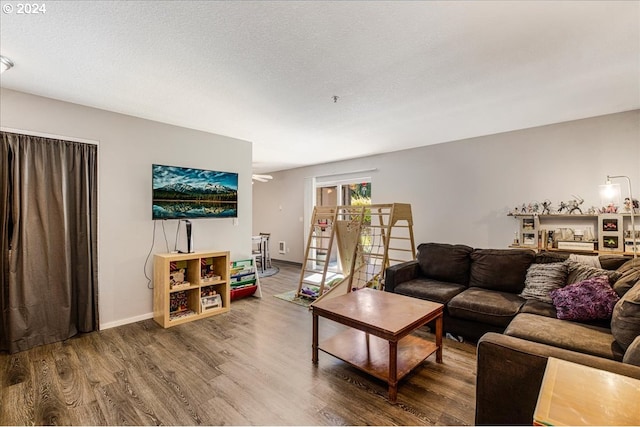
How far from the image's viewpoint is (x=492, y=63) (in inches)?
87.9

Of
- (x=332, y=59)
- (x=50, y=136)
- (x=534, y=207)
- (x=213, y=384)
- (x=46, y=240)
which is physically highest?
(x=332, y=59)

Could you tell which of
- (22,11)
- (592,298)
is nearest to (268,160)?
(22,11)

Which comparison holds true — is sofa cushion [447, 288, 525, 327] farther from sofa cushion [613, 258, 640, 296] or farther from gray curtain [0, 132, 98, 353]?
gray curtain [0, 132, 98, 353]

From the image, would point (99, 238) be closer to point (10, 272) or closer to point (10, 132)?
point (10, 272)

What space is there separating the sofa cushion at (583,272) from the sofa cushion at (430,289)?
37.7 inches

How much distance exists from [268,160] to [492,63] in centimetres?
457

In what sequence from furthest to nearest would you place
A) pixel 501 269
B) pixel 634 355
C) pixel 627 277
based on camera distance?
pixel 501 269 → pixel 627 277 → pixel 634 355

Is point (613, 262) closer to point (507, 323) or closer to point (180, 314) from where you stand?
point (507, 323)

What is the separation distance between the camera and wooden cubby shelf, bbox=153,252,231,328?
331cm

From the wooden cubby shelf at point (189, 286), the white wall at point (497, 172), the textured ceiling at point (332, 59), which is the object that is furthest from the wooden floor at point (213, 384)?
the textured ceiling at point (332, 59)

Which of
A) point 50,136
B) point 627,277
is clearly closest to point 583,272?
point 627,277

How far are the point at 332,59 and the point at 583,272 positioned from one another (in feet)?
9.06

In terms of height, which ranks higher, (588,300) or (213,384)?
(588,300)

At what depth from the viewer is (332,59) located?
215cm
